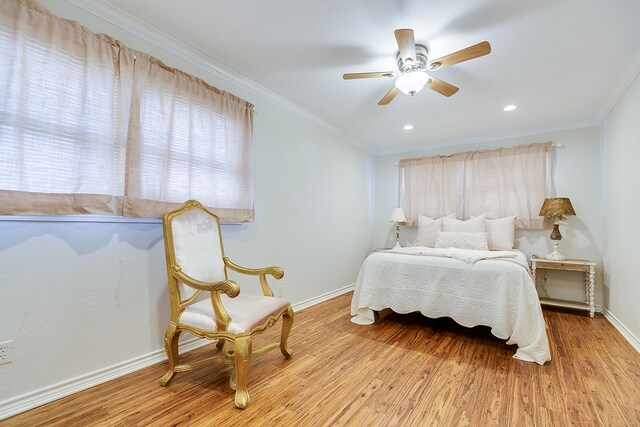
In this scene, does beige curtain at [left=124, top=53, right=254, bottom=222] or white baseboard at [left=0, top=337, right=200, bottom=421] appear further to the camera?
beige curtain at [left=124, top=53, right=254, bottom=222]

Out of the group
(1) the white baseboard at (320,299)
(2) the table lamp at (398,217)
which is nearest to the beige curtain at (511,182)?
(2) the table lamp at (398,217)

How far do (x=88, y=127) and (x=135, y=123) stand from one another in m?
0.28

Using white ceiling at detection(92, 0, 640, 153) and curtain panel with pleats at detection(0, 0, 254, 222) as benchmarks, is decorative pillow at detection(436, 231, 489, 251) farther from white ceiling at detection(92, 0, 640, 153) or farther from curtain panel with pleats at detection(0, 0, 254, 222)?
curtain panel with pleats at detection(0, 0, 254, 222)

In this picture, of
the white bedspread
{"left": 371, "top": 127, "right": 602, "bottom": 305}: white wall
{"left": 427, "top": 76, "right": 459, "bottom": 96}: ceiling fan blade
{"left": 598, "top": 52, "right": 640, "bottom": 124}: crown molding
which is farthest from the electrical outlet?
{"left": 371, "top": 127, "right": 602, "bottom": 305}: white wall

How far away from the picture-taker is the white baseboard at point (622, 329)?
2.39 m

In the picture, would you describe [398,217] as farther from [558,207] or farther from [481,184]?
[558,207]

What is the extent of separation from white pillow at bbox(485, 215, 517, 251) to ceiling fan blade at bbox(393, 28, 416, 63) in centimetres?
283

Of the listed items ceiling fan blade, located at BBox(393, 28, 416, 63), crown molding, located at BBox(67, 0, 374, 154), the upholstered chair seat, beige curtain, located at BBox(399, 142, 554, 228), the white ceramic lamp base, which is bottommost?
the upholstered chair seat

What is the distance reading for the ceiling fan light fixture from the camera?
2.11 meters

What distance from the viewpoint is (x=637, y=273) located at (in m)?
2.43

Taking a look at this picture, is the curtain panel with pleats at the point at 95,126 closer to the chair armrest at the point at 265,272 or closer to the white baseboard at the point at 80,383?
the chair armrest at the point at 265,272

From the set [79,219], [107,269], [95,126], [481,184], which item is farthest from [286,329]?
[481,184]

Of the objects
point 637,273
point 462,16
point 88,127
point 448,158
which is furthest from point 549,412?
point 448,158

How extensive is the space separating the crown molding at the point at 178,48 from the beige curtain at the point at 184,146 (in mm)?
187
